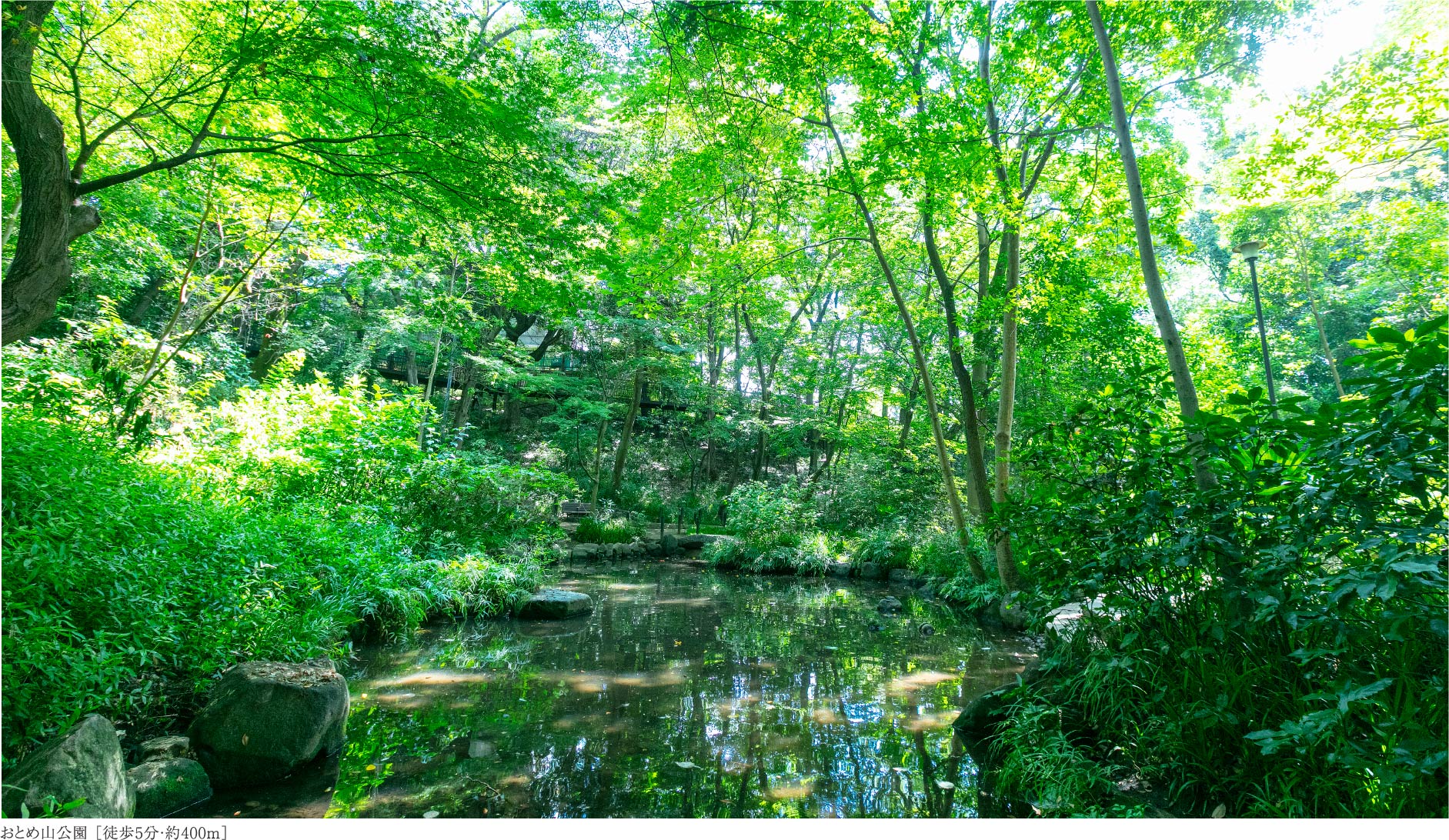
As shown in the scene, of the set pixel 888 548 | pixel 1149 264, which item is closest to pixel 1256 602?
pixel 1149 264

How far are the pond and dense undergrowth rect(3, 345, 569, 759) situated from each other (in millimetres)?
624

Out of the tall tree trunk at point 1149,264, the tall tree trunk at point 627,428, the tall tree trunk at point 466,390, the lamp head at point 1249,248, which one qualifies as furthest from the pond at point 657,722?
the tall tree trunk at point 466,390

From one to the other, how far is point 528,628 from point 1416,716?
587 cm

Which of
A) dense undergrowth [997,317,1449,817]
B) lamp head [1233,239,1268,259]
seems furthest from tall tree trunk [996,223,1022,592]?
lamp head [1233,239,1268,259]

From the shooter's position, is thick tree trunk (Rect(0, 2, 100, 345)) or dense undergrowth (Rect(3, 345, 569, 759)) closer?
dense undergrowth (Rect(3, 345, 569, 759))

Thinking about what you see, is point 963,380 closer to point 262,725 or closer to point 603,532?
point 262,725

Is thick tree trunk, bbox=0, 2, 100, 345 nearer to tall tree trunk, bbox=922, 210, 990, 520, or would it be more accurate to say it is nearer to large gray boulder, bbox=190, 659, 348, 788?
large gray boulder, bbox=190, 659, 348, 788

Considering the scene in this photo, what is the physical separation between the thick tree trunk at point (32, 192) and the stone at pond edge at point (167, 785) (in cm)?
205

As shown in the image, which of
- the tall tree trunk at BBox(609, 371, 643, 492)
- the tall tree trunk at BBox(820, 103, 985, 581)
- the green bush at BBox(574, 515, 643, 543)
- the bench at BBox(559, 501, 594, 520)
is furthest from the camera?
the tall tree trunk at BBox(609, 371, 643, 492)

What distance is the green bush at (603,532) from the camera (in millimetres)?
12008

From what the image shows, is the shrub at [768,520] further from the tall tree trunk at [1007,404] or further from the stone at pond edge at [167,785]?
the stone at pond edge at [167,785]

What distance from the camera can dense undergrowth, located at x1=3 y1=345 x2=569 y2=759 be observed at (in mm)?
2477

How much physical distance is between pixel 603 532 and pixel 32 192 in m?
9.67
